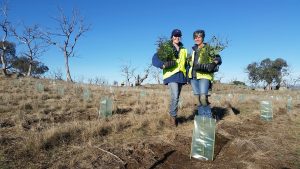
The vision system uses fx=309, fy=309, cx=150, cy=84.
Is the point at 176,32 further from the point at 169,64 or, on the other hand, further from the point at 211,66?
the point at 211,66

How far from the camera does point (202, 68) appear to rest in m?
5.90

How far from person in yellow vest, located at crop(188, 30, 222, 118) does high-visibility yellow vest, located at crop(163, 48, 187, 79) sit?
0.15 metres

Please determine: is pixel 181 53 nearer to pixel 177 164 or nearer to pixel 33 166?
pixel 177 164

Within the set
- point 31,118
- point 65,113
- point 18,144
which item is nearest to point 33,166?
point 18,144

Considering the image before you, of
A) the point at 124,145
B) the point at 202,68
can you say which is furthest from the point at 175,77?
the point at 124,145

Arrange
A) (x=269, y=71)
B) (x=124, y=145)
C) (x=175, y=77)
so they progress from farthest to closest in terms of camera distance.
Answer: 1. (x=269, y=71)
2. (x=175, y=77)
3. (x=124, y=145)

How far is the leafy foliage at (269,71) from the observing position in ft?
213

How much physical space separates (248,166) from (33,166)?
2.62 metres

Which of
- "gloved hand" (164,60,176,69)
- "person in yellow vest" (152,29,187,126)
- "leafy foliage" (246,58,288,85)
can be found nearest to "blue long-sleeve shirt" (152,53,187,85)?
"person in yellow vest" (152,29,187,126)

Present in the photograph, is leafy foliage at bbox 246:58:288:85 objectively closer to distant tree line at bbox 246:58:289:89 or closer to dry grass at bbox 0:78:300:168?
distant tree line at bbox 246:58:289:89

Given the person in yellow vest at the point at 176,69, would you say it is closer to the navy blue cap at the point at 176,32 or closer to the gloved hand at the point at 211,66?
the navy blue cap at the point at 176,32

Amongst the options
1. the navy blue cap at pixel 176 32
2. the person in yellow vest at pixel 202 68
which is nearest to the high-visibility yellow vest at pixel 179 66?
the person in yellow vest at pixel 202 68

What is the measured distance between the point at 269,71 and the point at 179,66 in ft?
207

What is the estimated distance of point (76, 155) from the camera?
3.90m
